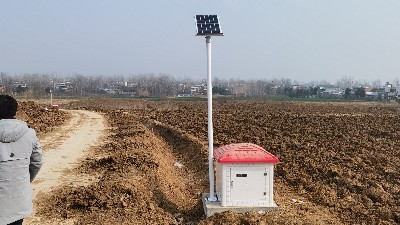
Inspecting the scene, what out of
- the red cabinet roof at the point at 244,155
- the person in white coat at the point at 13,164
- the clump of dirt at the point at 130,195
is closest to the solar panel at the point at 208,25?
the red cabinet roof at the point at 244,155

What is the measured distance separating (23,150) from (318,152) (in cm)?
1099

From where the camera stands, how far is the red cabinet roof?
684 centimetres

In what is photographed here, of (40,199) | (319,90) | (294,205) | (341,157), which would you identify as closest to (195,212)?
(294,205)

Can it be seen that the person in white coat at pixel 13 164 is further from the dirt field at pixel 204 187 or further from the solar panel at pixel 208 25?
the solar panel at pixel 208 25

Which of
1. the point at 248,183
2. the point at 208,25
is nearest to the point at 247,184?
the point at 248,183

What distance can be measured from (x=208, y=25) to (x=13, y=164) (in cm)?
416

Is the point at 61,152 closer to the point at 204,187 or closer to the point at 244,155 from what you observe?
the point at 204,187

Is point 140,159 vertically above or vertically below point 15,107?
below

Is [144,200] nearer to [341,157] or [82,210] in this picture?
[82,210]

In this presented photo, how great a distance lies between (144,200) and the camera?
7.63m

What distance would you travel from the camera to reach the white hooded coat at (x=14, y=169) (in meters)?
4.07

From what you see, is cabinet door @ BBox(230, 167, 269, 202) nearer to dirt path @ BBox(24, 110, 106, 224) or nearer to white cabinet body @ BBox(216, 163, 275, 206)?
white cabinet body @ BBox(216, 163, 275, 206)

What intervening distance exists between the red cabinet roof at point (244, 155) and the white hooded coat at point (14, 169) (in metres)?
3.25

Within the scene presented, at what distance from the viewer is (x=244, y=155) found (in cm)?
700
